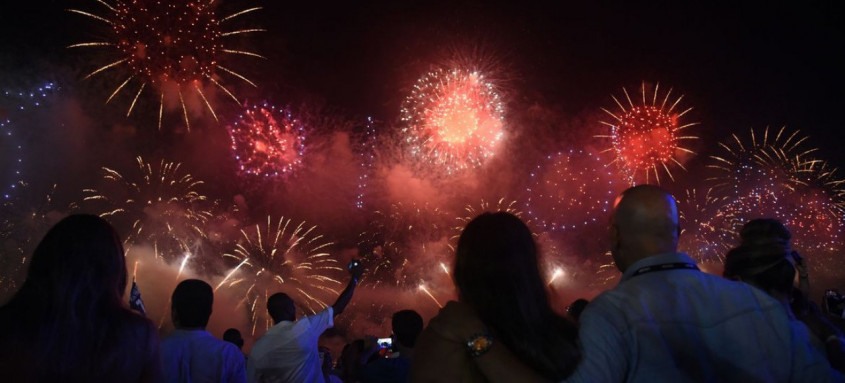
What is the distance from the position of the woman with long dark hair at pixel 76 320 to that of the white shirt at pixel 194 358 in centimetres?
161

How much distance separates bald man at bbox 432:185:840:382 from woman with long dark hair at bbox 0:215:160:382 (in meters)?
1.22

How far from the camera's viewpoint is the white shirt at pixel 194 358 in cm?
398

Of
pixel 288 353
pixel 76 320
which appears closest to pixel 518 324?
pixel 76 320

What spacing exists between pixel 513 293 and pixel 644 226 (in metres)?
0.67

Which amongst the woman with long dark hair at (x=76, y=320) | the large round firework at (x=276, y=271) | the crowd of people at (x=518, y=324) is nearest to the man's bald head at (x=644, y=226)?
the crowd of people at (x=518, y=324)

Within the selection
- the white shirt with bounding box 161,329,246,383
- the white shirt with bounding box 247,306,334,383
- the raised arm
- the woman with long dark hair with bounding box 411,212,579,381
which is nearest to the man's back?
the woman with long dark hair with bounding box 411,212,579,381

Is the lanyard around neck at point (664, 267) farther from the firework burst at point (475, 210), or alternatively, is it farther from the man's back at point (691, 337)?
the firework burst at point (475, 210)

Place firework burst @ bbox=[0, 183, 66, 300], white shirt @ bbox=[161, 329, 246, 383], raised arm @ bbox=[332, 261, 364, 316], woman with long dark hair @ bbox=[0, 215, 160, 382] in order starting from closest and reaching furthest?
woman with long dark hair @ bbox=[0, 215, 160, 382]
white shirt @ bbox=[161, 329, 246, 383]
raised arm @ bbox=[332, 261, 364, 316]
firework burst @ bbox=[0, 183, 66, 300]

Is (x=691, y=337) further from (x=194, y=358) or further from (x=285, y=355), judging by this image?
(x=285, y=355)

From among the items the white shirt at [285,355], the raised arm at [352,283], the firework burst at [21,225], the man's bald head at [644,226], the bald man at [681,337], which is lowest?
the bald man at [681,337]

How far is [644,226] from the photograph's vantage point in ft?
8.71

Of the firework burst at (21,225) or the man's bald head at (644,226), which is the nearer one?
the man's bald head at (644,226)

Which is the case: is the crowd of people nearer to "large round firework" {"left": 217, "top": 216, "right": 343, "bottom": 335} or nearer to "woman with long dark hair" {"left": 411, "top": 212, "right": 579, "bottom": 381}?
"woman with long dark hair" {"left": 411, "top": 212, "right": 579, "bottom": 381}

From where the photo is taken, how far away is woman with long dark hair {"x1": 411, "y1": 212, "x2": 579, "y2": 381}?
2309 mm
